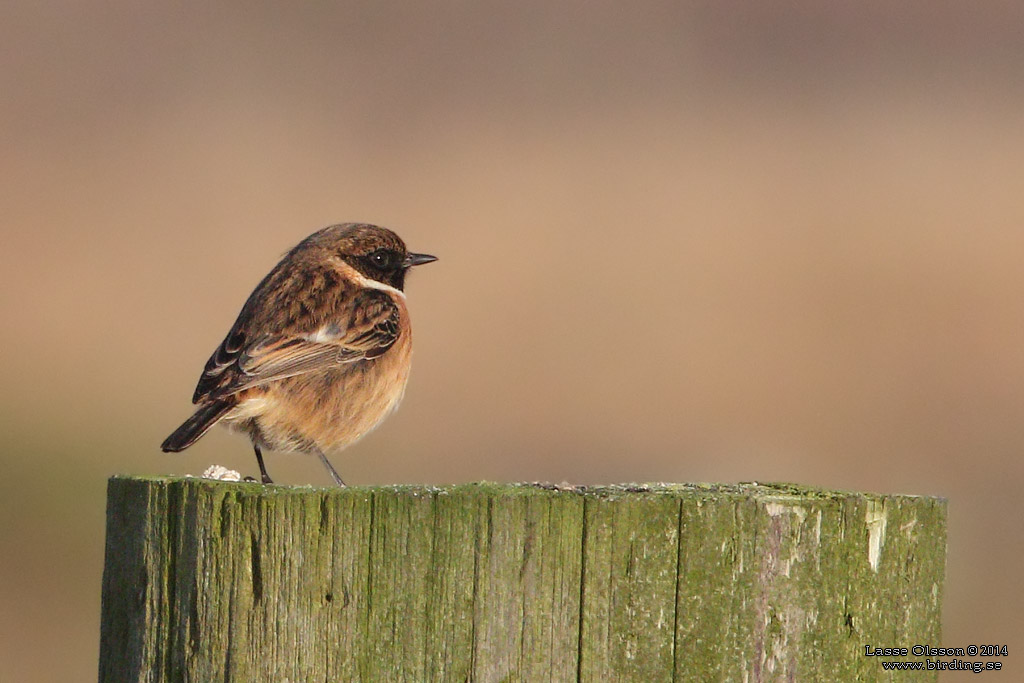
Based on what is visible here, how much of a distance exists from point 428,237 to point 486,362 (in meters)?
2.14

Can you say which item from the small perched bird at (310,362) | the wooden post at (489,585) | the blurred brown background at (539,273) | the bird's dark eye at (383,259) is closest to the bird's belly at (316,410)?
the small perched bird at (310,362)

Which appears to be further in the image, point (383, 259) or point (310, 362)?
point (383, 259)

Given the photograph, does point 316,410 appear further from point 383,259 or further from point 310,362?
point 383,259

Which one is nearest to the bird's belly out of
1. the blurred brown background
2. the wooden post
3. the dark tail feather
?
the dark tail feather

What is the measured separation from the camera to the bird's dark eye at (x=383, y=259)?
802 cm

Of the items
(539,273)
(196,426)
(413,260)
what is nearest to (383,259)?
(413,260)

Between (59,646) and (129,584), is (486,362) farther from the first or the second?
(129,584)

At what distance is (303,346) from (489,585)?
3.62m

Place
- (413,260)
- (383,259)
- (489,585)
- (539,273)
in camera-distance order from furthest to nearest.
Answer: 1. (539,273)
2. (413,260)
3. (383,259)
4. (489,585)

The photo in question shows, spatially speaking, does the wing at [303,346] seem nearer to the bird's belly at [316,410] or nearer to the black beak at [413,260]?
the bird's belly at [316,410]

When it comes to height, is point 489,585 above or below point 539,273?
below

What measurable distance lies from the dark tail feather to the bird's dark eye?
1.43m

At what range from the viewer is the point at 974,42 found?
35.4 meters

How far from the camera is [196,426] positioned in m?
6.50
